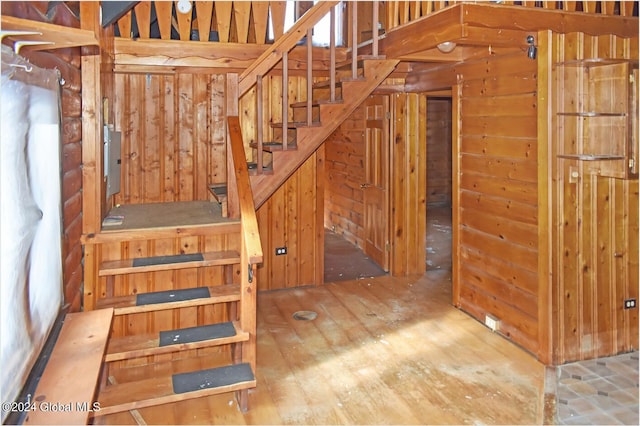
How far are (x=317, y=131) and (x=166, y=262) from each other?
4.99 feet

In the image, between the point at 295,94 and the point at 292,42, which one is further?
the point at 295,94

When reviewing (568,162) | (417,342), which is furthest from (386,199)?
(568,162)

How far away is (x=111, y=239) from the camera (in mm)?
3404

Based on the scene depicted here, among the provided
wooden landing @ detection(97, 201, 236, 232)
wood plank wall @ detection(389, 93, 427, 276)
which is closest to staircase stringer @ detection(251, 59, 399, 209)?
wooden landing @ detection(97, 201, 236, 232)

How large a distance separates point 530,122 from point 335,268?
10.3 feet

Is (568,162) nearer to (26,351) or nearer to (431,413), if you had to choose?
(431,413)

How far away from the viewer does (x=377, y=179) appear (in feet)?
20.4

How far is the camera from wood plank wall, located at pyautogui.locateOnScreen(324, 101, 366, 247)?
6.84 metres

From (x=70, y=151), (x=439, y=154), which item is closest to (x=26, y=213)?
(x=70, y=151)

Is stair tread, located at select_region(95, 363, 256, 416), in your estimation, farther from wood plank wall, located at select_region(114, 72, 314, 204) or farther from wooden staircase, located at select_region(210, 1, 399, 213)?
wood plank wall, located at select_region(114, 72, 314, 204)

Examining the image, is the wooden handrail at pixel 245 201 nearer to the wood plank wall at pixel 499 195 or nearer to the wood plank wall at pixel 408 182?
the wood plank wall at pixel 499 195

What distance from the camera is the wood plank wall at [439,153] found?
1064cm

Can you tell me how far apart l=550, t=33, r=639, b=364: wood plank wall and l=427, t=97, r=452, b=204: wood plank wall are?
6.98 metres

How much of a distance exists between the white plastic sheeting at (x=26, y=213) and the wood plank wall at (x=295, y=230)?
298 centimetres
